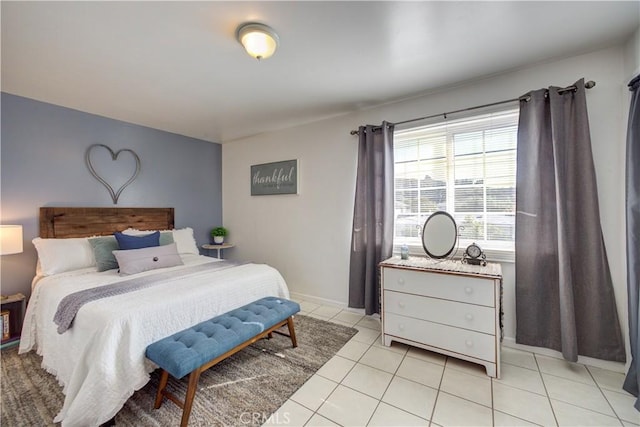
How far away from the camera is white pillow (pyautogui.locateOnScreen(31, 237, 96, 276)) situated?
2.39m

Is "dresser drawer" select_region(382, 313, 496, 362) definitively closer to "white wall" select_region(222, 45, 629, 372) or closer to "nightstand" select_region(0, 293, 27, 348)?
"white wall" select_region(222, 45, 629, 372)

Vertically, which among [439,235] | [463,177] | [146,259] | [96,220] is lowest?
A: [146,259]

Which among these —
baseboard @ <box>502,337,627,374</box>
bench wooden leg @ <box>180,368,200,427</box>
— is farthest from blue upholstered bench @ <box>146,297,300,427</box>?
baseboard @ <box>502,337,627,374</box>

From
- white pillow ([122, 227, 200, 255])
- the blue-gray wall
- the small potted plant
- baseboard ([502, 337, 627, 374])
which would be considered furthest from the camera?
the small potted plant

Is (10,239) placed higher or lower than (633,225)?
lower

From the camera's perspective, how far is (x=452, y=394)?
172 cm

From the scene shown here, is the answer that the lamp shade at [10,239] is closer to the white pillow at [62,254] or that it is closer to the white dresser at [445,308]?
the white pillow at [62,254]

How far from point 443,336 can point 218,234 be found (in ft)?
10.9

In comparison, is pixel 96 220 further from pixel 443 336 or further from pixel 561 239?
pixel 561 239

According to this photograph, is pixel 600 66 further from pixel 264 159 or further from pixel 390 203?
pixel 264 159

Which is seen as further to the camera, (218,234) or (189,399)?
(218,234)

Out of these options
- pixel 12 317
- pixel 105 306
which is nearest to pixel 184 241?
pixel 12 317

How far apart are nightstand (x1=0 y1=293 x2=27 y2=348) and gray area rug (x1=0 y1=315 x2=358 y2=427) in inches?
4.6

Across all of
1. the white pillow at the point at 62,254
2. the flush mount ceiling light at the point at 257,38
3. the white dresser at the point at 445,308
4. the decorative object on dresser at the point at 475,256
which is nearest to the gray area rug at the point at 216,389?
the white dresser at the point at 445,308
